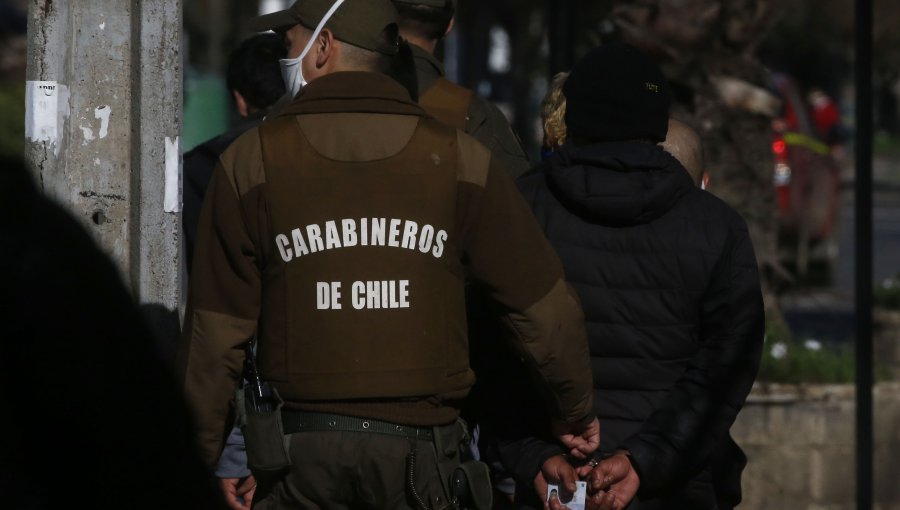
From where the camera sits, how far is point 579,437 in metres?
3.30

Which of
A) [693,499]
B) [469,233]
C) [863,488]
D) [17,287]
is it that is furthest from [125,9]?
[863,488]

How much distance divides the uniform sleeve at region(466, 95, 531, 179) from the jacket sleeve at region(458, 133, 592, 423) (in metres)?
0.80

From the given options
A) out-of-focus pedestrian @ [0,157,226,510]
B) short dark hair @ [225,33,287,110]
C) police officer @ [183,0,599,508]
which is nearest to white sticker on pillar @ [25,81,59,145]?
police officer @ [183,0,599,508]

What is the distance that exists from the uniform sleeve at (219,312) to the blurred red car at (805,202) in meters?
10.7

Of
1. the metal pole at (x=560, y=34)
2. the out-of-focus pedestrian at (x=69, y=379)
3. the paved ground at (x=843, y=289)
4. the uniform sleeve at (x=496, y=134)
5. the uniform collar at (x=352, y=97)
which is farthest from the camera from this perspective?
the paved ground at (x=843, y=289)

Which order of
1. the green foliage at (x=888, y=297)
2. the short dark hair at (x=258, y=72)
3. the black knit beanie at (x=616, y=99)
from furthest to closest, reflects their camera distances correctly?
1. the green foliage at (x=888, y=297)
2. the short dark hair at (x=258, y=72)
3. the black knit beanie at (x=616, y=99)

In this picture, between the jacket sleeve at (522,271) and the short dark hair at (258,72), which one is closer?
the jacket sleeve at (522,271)

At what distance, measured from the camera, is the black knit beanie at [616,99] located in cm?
342

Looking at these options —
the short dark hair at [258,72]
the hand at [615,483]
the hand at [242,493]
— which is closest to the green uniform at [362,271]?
the hand at [615,483]

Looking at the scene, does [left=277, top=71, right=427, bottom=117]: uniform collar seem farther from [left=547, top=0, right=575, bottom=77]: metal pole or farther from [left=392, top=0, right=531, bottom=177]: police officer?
[left=547, top=0, right=575, bottom=77]: metal pole

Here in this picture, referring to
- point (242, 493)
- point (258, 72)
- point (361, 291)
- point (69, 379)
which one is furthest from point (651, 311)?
point (258, 72)

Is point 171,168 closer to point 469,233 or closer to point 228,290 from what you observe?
point 228,290

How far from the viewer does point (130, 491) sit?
5.27 feet

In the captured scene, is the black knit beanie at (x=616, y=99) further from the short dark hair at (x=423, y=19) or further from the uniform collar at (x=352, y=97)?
the short dark hair at (x=423, y=19)
